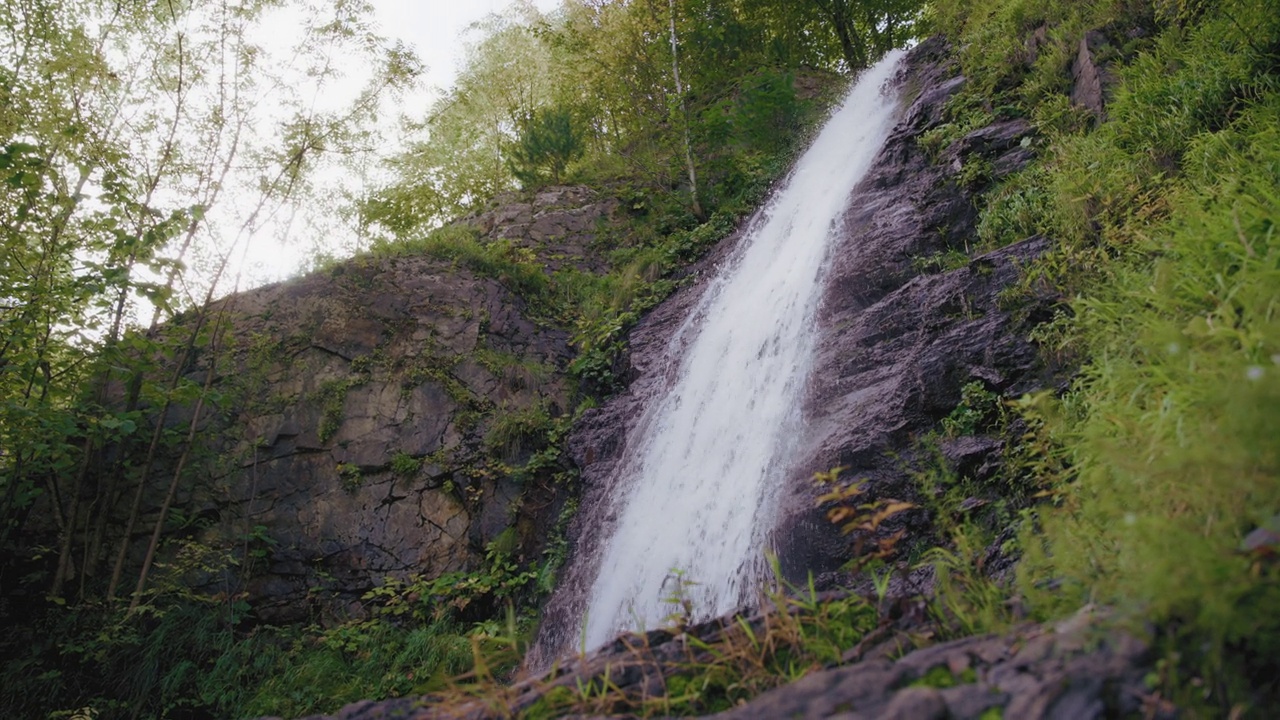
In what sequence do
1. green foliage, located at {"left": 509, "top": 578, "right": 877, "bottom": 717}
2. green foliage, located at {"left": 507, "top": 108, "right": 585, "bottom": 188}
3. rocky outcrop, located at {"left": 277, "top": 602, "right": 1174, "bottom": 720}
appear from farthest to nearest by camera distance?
green foliage, located at {"left": 507, "top": 108, "right": 585, "bottom": 188} → green foliage, located at {"left": 509, "top": 578, "right": 877, "bottom": 717} → rocky outcrop, located at {"left": 277, "top": 602, "right": 1174, "bottom": 720}

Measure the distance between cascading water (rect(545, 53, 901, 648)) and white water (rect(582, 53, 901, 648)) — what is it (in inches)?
0.5

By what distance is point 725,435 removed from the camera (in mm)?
5832

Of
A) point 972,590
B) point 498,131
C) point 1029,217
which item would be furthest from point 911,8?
point 972,590

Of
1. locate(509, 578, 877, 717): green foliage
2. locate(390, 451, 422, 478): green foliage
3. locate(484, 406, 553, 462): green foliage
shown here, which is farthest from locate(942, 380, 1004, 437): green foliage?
locate(390, 451, 422, 478): green foliage

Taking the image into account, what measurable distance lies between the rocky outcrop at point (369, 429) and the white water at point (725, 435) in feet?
6.36

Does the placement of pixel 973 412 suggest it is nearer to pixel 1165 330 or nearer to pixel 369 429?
pixel 1165 330

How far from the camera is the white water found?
490cm

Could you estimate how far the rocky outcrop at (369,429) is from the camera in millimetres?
7547

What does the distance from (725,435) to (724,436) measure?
0.01 metres

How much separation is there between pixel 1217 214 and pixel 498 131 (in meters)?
16.6

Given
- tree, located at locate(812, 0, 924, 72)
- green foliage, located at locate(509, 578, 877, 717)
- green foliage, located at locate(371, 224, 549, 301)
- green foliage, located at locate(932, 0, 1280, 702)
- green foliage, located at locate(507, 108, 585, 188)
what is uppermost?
tree, located at locate(812, 0, 924, 72)

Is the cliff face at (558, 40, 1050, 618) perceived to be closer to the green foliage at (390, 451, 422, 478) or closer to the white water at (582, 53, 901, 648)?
the white water at (582, 53, 901, 648)

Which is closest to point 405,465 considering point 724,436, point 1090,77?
point 724,436

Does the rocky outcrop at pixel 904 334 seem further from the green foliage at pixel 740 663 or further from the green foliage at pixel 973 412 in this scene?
the green foliage at pixel 740 663
